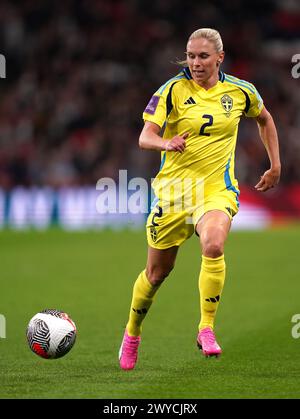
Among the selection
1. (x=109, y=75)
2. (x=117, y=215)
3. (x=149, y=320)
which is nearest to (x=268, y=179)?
(x=149, y=320)

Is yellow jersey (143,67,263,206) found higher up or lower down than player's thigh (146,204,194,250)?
higher up

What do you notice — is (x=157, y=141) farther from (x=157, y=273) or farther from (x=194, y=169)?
(x=157, y=273)

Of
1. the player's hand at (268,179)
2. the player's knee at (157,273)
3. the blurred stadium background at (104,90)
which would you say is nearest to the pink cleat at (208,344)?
the player's knee at (157,273)

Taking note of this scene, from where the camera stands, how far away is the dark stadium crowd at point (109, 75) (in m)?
22.0

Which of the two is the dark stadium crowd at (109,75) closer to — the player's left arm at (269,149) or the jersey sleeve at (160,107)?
the player's left arm at (269,149)

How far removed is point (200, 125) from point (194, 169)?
0.98 feet

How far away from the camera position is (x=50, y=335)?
6.36 metres

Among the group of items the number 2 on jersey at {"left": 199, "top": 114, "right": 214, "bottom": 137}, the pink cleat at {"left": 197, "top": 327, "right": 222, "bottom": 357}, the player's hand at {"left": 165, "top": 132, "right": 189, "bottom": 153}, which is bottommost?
the pink cleat at {"left": 197, "top": 327, "right": 222, "bottom": 357}

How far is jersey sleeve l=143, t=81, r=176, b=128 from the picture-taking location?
20.9ft

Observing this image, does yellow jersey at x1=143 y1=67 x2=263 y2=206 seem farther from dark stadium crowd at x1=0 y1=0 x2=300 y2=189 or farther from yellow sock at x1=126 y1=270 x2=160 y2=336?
dark stadium crowd at x1=0 y1=0 x2=300 y2=189

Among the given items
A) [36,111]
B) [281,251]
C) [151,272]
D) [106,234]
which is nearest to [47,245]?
[106,234]

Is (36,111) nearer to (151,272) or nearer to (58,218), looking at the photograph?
(58,218)

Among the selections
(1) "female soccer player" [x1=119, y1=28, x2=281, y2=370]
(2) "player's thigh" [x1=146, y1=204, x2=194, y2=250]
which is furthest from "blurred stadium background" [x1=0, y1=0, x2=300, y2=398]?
(2) "player's thigh" [x1=146, y1=204, x2=194, y2=250]
